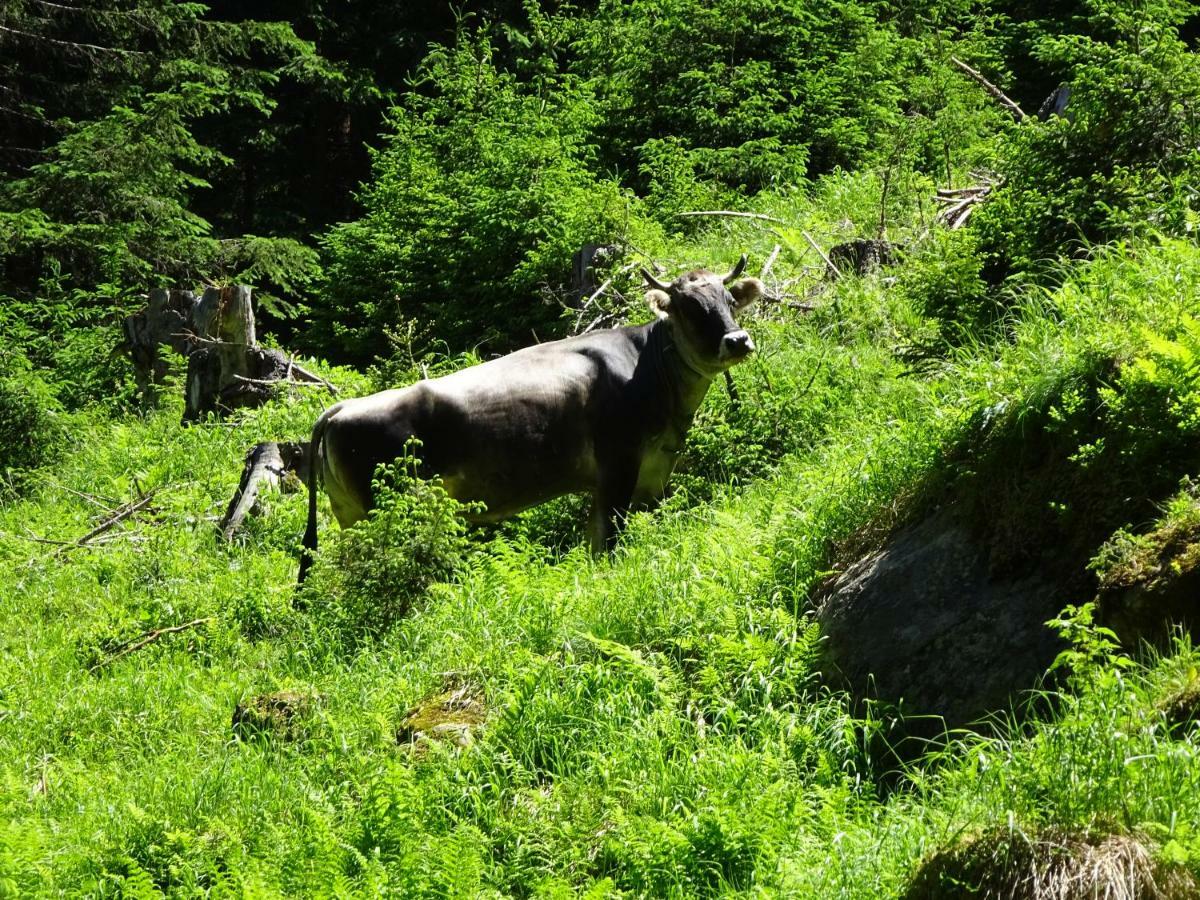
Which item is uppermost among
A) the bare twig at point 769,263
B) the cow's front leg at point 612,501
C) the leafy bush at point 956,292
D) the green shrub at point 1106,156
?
the green shrub at point 1106,156

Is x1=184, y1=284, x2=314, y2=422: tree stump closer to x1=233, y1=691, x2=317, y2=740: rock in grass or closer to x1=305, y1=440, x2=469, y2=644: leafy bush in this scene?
x1=305, y1=440, x2=469, y2=644: leafy bush

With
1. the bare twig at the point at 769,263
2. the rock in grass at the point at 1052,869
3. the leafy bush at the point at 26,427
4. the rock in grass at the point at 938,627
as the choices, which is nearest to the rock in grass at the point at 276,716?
the rock in grass at the point at 938,627

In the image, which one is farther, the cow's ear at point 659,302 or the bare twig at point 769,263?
the bare twig at point 769,263

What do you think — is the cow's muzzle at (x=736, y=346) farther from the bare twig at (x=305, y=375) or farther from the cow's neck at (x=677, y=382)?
the bare twig at (x=305, y=375)

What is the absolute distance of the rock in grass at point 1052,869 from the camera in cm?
365

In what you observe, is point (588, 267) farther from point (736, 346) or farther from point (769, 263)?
point (736, 346)

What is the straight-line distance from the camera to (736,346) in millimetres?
9164

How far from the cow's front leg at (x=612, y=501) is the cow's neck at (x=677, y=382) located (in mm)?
500

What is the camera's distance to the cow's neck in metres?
9.73

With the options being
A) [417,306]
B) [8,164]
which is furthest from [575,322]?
[8,164]

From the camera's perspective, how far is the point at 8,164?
21.5 metres

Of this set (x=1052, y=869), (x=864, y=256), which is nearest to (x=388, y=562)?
(x=1052, y=869)

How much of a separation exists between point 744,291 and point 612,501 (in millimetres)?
1951

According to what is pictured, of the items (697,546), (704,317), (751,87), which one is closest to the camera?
(697,546)
